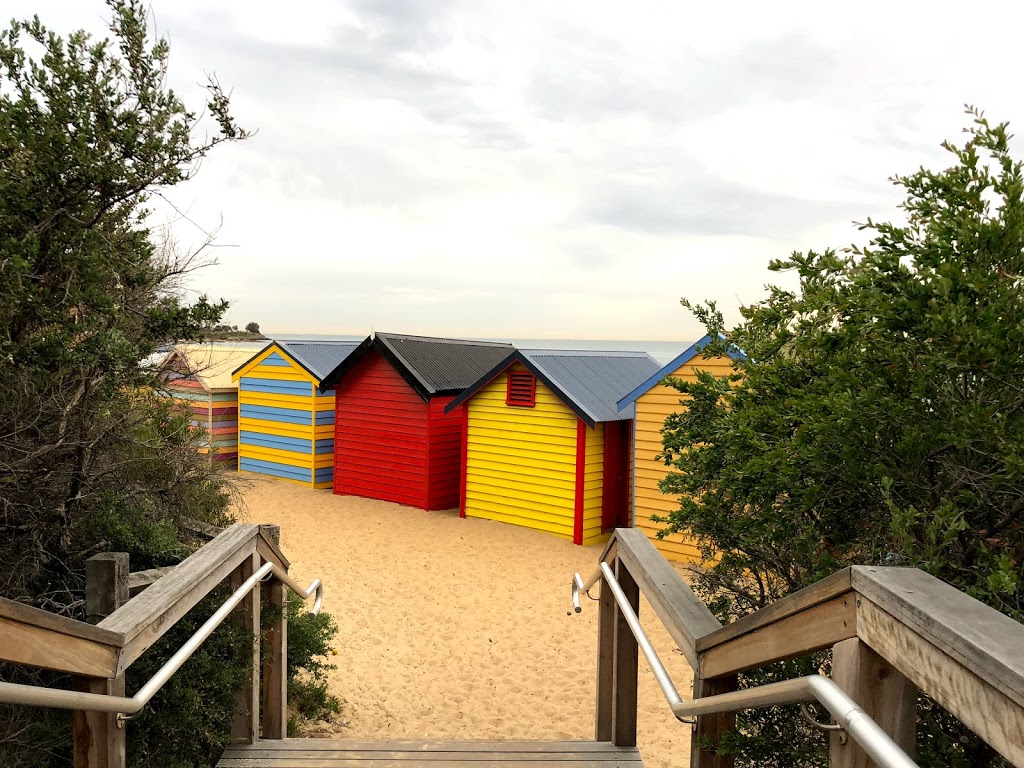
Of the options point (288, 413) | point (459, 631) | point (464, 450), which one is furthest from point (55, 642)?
point (288, 413)

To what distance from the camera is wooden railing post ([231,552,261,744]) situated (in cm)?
367

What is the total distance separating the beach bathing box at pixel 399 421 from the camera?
15.0 meters

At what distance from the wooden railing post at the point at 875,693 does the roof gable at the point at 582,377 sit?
10959 millimetres

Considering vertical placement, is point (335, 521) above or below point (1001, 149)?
below

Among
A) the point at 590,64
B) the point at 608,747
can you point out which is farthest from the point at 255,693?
the point at 590,64

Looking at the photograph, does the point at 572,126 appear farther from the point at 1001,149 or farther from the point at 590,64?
the point at 1001,149

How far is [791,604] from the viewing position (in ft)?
5.75

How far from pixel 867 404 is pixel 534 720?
447cm

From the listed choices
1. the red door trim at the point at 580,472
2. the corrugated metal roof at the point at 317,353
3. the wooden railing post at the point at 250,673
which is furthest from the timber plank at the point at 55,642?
the corrugated metal roof at the point at 317,353

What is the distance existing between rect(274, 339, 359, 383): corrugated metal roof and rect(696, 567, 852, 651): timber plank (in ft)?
50.8

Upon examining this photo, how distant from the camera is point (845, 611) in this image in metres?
1.54

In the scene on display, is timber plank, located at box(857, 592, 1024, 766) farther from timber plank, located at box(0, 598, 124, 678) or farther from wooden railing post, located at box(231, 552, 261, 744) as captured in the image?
wooden railing post, located at box(231, 552, 261, 744)

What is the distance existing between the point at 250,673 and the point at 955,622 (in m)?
3.32

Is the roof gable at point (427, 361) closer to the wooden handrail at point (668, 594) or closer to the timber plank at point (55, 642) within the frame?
the wooden handrail at point (668, 594)
